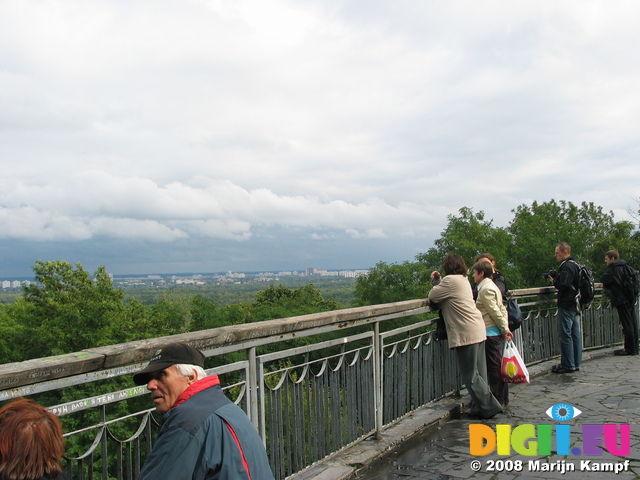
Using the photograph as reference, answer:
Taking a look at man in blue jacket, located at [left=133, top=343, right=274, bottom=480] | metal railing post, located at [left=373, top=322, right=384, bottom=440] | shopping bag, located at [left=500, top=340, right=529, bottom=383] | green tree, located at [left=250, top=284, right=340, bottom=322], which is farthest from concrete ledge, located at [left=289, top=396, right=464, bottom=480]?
green tree, located at [left=250, top=284, right=340, bottom=322]

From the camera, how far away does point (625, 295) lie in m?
10.4

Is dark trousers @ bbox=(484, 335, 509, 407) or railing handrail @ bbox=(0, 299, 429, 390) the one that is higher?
railing handrail @ bbox=(0, 299, 429, 390)

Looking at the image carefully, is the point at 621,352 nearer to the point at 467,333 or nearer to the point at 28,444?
the point at 467,333

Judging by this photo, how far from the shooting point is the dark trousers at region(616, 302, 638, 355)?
1039cm

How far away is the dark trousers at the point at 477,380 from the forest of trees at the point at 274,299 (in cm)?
3655

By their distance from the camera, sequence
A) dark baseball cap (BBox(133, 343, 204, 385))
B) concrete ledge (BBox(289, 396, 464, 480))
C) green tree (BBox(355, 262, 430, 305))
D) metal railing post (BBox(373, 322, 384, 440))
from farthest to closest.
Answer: green tree (BBox(355, 262, 430, 305)), metal railing post (BBox(373, 322, 384, 440)), concrete ledge (BBox(289, 396, 464, 480)), dark baseball cap (BBox(133, 343, 204, 385))

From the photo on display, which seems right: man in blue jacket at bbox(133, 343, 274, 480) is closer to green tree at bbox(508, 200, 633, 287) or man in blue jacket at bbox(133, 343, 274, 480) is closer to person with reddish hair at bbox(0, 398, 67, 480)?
person with reddish hair at bbox(0, 398, 67, 480)

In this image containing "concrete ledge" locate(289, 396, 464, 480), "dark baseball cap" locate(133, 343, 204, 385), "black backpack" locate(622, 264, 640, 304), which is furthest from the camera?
"black backpack" locate(622, 264, 640, 304)

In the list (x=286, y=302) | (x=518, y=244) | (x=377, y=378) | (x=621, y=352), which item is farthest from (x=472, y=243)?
(x=377, y=378)

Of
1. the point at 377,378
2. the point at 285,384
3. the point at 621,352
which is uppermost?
the point at 285,384

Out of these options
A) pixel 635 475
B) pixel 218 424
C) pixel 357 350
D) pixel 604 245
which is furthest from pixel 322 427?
pixel 604 245

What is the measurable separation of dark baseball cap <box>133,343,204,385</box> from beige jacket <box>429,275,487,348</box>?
4.13 meters

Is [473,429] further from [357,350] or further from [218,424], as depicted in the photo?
[218,424]

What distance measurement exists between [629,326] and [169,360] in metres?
10.2
